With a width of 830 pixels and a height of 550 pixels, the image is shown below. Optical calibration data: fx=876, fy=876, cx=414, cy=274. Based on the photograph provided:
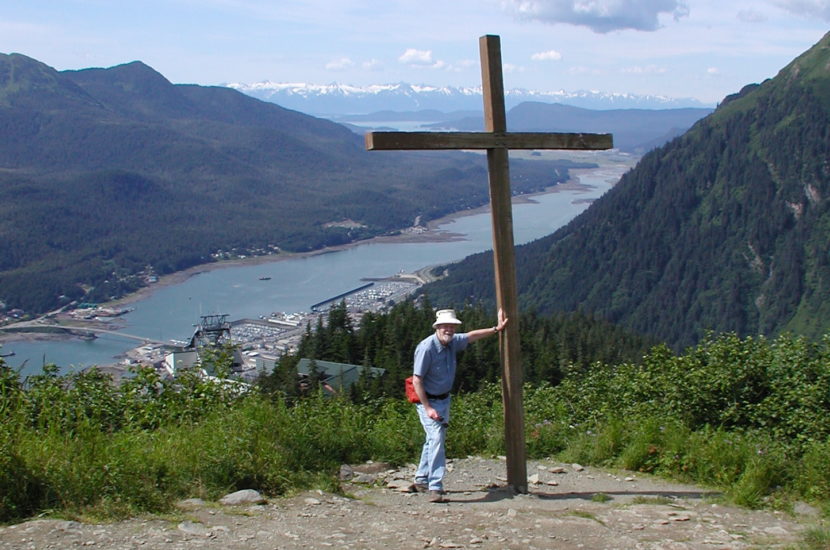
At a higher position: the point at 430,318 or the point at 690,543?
the point at 690,543

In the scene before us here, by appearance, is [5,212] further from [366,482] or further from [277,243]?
[366,482]

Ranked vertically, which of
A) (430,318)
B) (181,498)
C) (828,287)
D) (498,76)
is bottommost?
(828,287)

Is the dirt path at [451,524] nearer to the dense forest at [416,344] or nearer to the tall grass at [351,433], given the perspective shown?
the tall grass at [351,433]

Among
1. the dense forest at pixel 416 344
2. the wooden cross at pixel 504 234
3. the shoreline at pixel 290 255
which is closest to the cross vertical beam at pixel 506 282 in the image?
the wooden cross at pixel 504 234

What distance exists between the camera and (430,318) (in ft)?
155

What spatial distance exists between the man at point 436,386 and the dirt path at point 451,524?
7.7 inches

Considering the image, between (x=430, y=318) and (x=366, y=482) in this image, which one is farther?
(x=430, y=318)

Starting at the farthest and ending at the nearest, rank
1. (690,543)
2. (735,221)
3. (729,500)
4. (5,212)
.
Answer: (5,212), (735,221), (729,500), (690,543)

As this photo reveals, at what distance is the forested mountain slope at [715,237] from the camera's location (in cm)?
11256

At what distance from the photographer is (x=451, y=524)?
237 inches

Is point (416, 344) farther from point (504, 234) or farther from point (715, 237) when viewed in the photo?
point (715, 237)

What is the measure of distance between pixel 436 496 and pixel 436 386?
856mm

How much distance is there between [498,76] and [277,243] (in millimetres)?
146160

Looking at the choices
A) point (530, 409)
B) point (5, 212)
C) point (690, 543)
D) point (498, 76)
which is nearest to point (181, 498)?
point (690, 543)
